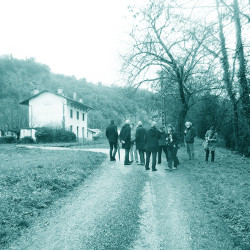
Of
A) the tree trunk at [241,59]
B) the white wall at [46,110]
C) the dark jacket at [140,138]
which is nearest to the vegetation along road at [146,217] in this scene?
the dark jacket at [140,138]

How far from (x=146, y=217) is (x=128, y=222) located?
18.2 inches

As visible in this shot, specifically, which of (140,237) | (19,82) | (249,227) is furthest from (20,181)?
(19,82)

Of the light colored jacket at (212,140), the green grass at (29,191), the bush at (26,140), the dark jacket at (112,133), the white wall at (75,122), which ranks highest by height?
the white wall at (75,122)

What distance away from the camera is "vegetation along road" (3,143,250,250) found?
13.9 ft

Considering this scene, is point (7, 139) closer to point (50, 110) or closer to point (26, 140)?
point (26, 140)

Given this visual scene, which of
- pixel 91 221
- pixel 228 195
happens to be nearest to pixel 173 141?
pixel 228 195

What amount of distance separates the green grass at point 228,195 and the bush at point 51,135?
29.1 meters

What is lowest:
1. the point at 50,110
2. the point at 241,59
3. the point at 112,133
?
the point at 112,133

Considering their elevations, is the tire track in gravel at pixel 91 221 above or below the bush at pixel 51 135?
below

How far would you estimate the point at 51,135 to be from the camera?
37219 millimetres

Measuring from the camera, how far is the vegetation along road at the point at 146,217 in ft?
13.9

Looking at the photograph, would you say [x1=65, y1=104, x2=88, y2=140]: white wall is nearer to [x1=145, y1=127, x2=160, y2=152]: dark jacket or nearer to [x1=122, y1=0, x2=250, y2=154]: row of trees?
[x1=122, y1=0, x2=250, y2=154]: row of trees

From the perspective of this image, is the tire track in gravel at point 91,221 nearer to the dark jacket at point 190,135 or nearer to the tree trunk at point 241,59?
the tree trunk at point 241,59

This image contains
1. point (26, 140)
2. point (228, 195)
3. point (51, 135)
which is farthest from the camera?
point (51, 135)
